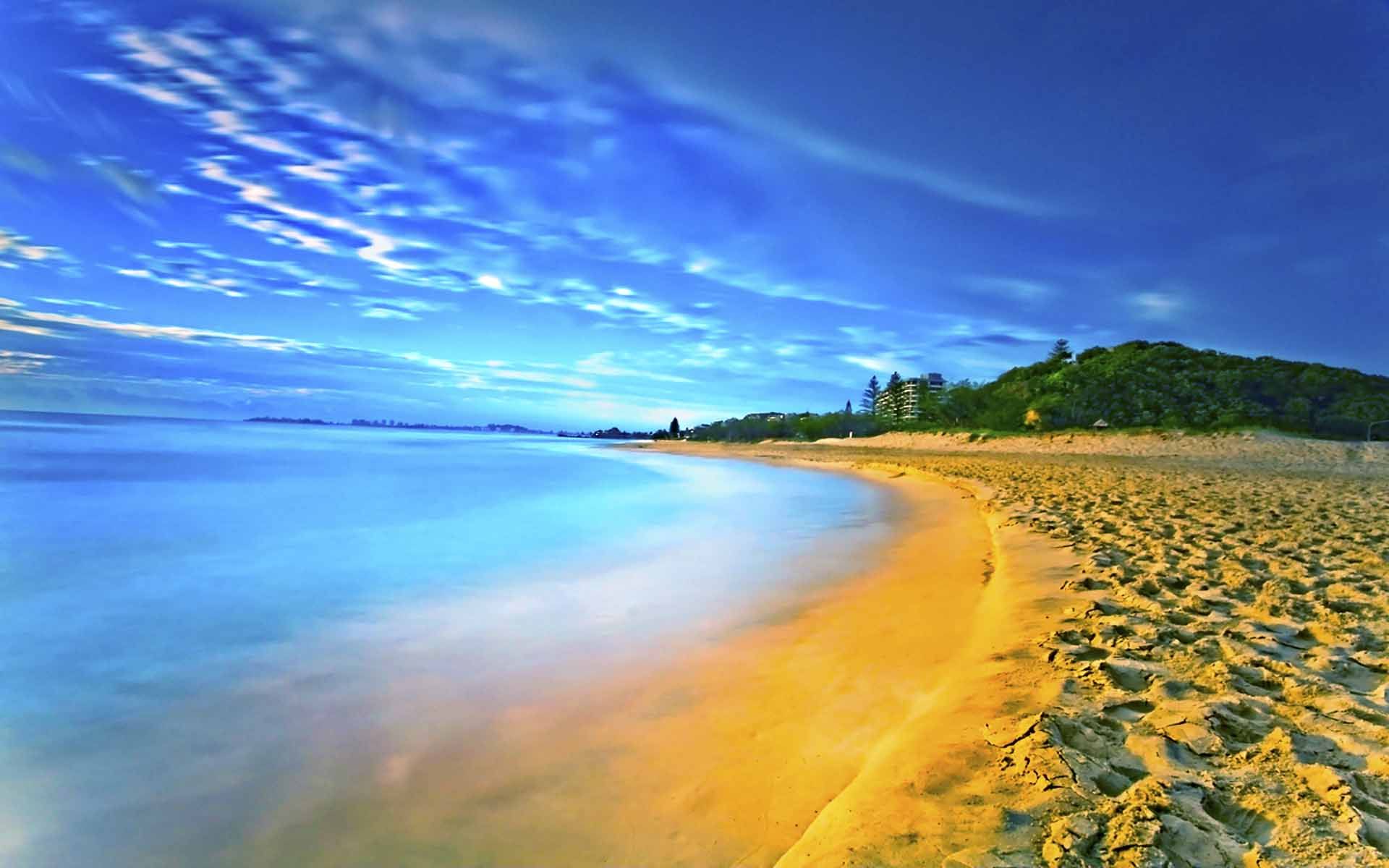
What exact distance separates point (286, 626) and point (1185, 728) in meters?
6.03

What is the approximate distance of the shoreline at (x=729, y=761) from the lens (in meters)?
2.23

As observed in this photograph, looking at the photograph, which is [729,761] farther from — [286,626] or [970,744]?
[286,626]

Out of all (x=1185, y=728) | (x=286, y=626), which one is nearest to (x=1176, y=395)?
(x=1185, y=728)

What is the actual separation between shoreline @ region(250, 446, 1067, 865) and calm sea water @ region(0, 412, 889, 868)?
0.40m

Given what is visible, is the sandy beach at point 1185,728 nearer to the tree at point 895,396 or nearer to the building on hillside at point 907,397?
the building on hillside at point 907,397

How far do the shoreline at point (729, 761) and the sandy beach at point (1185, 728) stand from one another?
0.06 metres

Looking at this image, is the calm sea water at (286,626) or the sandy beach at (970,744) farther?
the calm sea water at (286,626)

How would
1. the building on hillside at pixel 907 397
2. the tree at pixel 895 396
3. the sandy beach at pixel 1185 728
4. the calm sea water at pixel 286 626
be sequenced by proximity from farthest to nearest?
the tree at pixel 895 396, the building on hillside at pixel 907 397, the calm sea water at pixel 286 626, the sandy beach at pixel 1185 728

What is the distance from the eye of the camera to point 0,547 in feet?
A: 27.3

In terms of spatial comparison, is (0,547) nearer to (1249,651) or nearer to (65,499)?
(65,499)

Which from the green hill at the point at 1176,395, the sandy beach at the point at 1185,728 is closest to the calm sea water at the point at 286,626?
the sandy beach at the point at 1185,728

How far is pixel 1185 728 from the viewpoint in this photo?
96.6 inches

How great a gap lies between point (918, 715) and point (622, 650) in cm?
221

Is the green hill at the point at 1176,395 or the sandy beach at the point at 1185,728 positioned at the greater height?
the green hill at the point at 1176,395
